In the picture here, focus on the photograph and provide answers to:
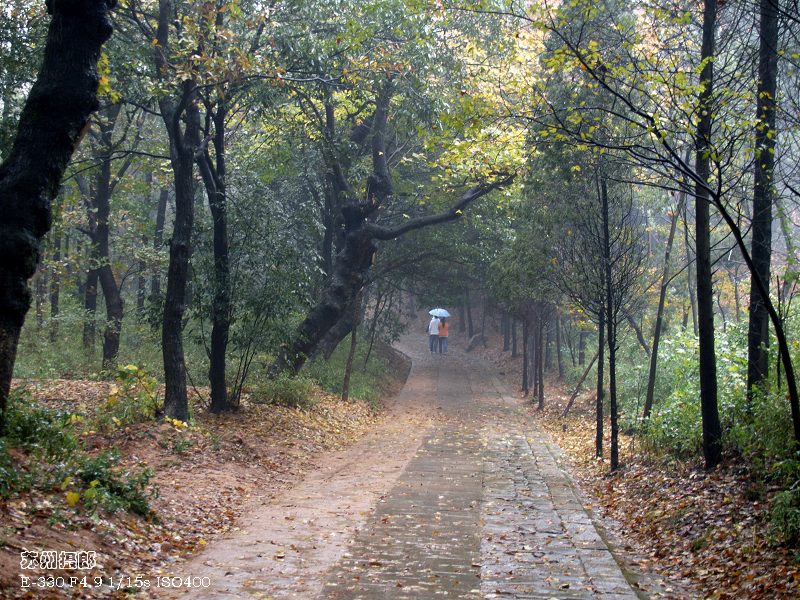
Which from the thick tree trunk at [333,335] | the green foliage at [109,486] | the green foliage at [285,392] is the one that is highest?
the thick tree trunk at [333,335]

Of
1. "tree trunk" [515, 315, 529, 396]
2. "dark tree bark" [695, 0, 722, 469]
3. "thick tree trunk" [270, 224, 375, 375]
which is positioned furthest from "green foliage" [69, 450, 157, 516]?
"tree trunk" [515, 315, 529, 396]

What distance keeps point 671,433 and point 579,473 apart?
2.05 metres

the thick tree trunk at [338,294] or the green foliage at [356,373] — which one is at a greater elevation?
the thick tree trunk at [338,294]

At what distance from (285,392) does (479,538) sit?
29.9ft

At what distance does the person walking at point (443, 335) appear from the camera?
40.5 meters

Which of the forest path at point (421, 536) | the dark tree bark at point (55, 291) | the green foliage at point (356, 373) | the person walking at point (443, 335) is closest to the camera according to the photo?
the forest path at point (421, 536)

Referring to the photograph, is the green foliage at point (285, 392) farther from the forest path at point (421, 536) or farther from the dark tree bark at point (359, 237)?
the forest path at point (421, 536)

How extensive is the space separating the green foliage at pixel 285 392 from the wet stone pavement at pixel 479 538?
365 centimetres

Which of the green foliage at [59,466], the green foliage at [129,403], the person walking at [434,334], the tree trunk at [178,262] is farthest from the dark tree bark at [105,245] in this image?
the person walking at [434,334]

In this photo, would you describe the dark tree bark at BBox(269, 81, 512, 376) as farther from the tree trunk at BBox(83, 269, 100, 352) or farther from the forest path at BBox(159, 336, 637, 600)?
the tree trunk at BBox(83, 269, 100, 352)

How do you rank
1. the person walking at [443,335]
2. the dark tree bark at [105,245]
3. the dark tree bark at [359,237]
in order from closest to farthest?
the dark tree bark at [105,245] < the dark tree bark at [359,237] < the person walking at [443,335]

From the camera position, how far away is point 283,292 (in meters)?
14.3

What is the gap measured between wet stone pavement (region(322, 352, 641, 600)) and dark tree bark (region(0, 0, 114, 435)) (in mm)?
3924

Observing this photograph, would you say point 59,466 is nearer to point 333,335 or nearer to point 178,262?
point 178,262
